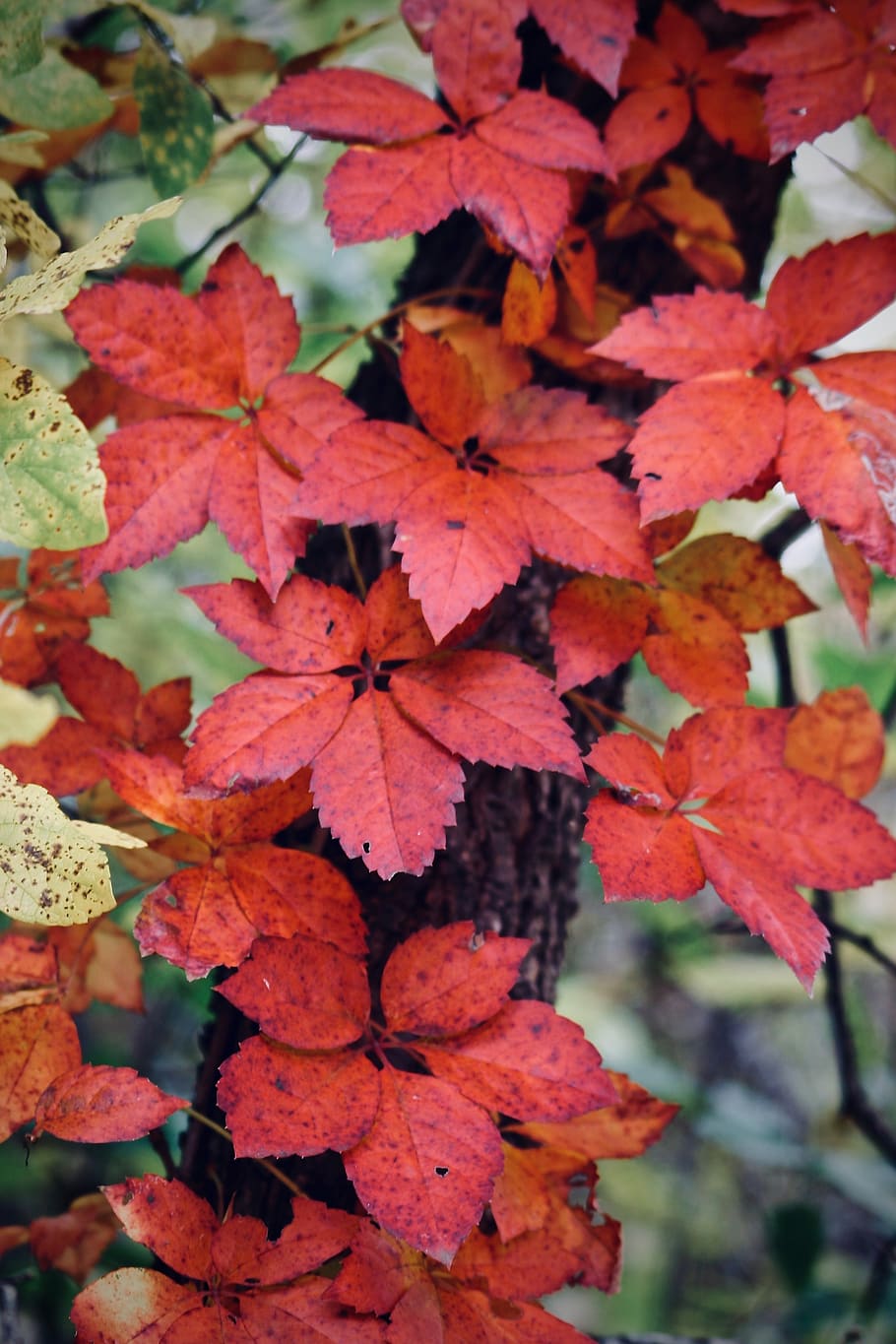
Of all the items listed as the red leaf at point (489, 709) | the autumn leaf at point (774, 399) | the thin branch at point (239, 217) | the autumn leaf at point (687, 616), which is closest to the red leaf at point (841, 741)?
the autumn leaf at point (687, 616)

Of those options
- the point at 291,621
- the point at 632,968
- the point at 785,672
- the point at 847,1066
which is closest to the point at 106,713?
the point at 291,621

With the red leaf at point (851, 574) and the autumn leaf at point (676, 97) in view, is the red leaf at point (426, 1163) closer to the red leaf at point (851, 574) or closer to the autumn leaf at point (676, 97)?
the red leaf at point (851, 574)

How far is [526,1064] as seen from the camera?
667 mm

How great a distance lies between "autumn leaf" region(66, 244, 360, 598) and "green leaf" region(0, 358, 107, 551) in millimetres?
87

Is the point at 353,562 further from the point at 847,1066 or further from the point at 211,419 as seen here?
the point at 847,1066

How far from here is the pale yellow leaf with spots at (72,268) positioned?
0.58 meters

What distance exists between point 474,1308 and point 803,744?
602 millimetres

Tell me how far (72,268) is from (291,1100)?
22.9 inches

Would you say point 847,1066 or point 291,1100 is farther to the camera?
point 847,1066

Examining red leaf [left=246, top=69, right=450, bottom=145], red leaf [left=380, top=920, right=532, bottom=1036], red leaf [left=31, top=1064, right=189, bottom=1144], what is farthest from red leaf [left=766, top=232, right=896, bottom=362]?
red leaf [left=31, top=1064, right=189, bottom=1144]

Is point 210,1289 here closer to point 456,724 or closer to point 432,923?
point 432,923

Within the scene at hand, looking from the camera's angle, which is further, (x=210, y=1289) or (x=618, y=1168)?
(x=618, y=1168)

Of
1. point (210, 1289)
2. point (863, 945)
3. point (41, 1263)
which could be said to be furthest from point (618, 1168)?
point (210, 1289)

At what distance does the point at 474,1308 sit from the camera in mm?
662
